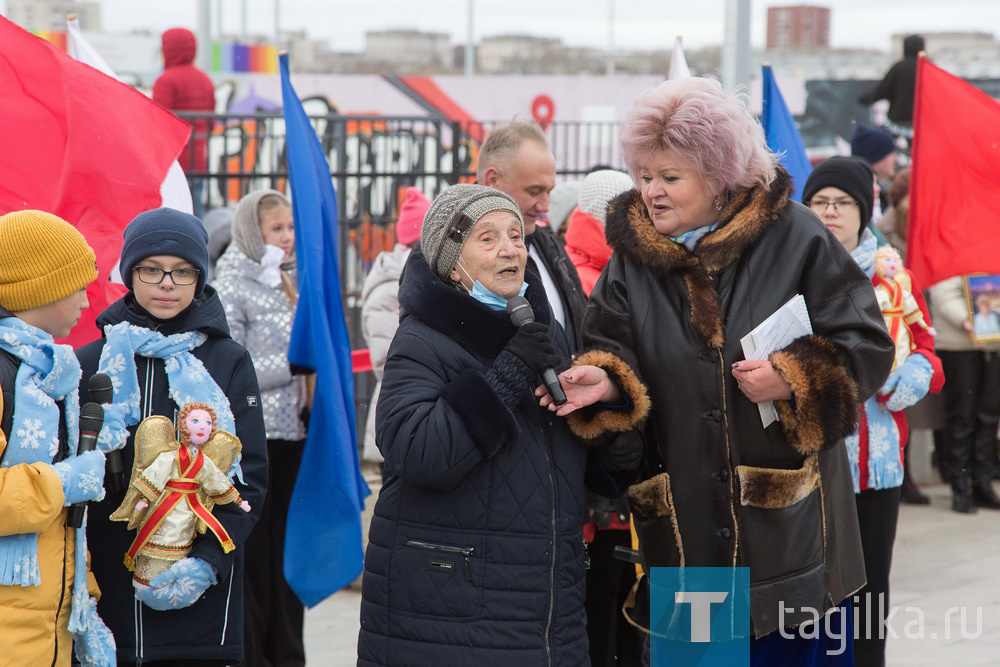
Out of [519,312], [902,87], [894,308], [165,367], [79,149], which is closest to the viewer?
[519,312]

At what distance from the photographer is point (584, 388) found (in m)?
3.14

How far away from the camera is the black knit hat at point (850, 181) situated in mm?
4680

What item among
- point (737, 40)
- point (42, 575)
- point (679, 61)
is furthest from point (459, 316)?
point (737, 40)

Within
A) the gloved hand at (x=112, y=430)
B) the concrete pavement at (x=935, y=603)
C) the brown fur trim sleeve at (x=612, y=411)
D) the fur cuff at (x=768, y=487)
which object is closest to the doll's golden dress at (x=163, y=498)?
the gloved hand at (x=112, y=430)

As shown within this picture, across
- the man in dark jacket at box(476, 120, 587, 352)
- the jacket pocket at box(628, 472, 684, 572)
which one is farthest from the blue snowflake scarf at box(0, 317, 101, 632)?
the man in dark jacket at box(476, 120, 587, 352)

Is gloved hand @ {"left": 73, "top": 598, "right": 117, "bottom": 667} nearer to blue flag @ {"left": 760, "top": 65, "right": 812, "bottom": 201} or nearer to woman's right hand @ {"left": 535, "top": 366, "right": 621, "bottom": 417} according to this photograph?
woman's right hand @ {"left": 535, "top": 366, "right": 621, "bottom": 417}

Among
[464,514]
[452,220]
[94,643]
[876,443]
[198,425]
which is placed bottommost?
[94,643]

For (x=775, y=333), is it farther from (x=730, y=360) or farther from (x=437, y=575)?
(x=437, y=575)

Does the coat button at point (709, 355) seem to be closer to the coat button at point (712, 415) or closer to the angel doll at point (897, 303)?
the coat button at point (712, 415)

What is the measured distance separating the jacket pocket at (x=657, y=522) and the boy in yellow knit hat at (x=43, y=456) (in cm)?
152

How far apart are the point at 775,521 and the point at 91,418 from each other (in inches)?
74.9

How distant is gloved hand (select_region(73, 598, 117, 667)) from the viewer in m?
3.12

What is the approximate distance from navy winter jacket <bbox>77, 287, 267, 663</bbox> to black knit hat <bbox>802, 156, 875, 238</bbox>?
2524mm

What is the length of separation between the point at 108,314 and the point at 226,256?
5.41 ft
